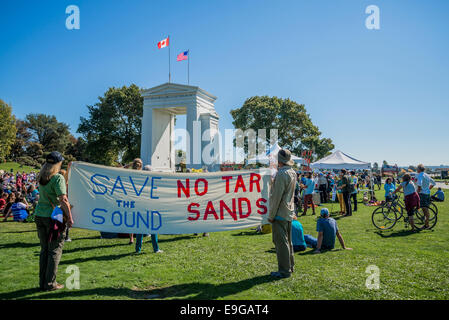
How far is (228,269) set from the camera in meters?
5.56

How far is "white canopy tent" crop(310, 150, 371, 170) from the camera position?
17.6 m

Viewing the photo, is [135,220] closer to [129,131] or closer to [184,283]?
[184,283]

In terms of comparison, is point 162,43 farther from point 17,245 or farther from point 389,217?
point 389,217

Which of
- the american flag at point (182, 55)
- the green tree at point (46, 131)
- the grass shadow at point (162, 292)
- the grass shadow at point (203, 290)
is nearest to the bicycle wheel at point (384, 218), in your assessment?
the grass shadow at point (203, 290)

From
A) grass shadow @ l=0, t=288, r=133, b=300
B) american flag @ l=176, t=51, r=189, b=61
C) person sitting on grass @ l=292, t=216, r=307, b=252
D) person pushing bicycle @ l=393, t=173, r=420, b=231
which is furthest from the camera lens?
american flag @ l=176, t=51, r=189, b=61

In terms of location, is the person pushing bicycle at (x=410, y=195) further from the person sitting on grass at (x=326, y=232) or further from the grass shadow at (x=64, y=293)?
the grass shadow at (x=64, y=293)

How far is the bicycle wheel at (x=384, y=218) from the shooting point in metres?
9.69

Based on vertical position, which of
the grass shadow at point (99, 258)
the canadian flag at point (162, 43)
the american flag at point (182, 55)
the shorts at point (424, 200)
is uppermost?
the canadian flag at point (162, 43)

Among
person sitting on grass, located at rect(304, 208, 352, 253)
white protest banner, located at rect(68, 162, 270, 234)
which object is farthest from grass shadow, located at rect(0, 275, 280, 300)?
person sitting on grass, located at rect(304, 208, 352, 253)

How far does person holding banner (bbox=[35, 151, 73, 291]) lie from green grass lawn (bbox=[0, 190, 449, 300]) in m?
0.32

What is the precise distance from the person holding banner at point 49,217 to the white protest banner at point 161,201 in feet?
3.19

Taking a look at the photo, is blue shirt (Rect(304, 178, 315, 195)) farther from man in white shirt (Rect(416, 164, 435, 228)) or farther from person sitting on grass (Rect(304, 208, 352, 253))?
person sitting on grass (Rect(304, 208, 352, 253))

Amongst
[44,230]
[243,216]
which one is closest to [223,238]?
[243,216]

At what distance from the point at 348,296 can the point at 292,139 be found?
1890 inches
